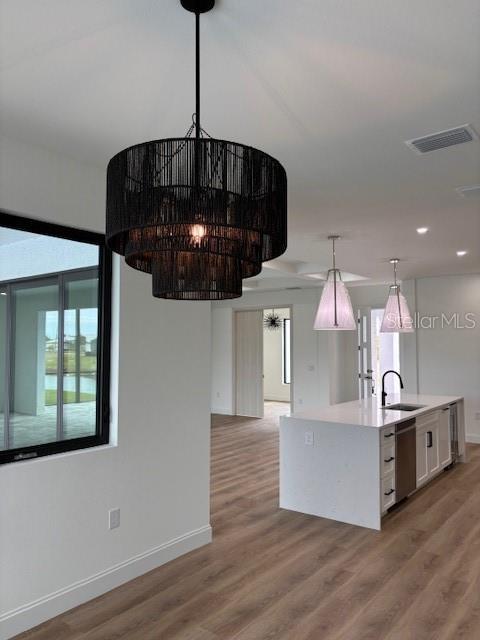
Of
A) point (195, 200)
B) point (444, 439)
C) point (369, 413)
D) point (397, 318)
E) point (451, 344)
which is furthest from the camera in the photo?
point (451, 344)

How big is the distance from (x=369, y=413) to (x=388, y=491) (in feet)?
2.64

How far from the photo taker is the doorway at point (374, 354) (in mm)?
9125

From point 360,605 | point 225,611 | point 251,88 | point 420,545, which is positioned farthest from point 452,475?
point 251,88

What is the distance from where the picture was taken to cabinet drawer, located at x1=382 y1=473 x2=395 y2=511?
416cm

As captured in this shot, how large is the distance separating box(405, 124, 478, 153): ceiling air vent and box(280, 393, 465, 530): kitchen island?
7.28ft

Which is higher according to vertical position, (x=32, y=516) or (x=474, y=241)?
(x=474, y=241)

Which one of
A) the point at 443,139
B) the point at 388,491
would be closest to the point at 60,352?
the point at 443,139

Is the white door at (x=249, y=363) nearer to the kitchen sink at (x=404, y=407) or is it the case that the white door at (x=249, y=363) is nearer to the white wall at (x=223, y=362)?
the white wall at (x=223, y=362)

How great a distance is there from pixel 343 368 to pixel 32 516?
25.8ft

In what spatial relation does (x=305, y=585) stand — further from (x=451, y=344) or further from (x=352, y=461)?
(x=451, y=344)

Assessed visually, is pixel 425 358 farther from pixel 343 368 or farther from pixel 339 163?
pixel 339 163

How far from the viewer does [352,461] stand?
4.18 metres

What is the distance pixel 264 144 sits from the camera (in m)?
2.89

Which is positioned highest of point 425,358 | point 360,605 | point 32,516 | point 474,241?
point 474,241
